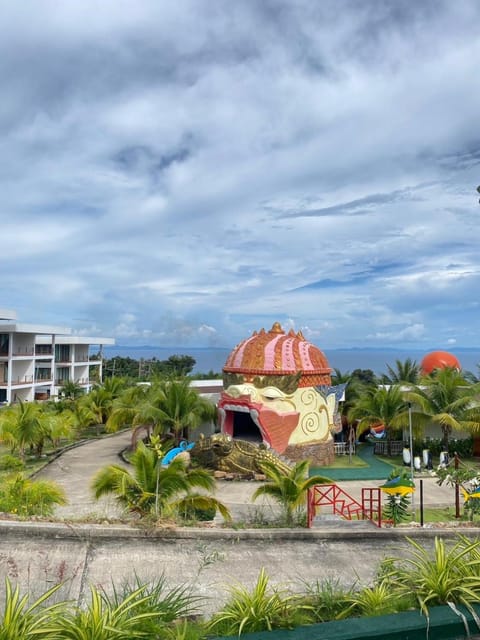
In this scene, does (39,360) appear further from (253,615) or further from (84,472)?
(253,615)

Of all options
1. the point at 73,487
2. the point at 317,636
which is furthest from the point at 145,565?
the point at 73,487

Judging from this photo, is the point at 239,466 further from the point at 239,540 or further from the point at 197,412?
the point at 239,540

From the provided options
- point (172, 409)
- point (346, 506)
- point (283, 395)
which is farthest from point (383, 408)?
point (172, 409)

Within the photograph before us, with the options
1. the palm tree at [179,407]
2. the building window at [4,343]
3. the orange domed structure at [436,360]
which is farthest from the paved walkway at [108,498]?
the building window at [4,343]

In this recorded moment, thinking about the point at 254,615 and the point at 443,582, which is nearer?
the point at 254,615

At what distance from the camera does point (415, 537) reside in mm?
8406

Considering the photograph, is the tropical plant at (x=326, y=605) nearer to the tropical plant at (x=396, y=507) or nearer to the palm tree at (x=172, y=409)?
the tropical plant at (x=396, y=507)

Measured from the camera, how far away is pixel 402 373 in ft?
96.6

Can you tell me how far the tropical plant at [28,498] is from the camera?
32.0 ft

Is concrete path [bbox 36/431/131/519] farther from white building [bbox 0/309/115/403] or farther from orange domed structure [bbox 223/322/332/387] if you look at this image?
white building [bbox 0/309/115/403]

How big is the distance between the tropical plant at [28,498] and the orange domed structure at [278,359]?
12.4 m

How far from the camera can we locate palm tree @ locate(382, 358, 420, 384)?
29156 mm

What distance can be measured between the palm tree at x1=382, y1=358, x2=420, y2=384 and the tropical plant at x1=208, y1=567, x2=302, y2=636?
25588 mm

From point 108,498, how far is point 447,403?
15.0m
